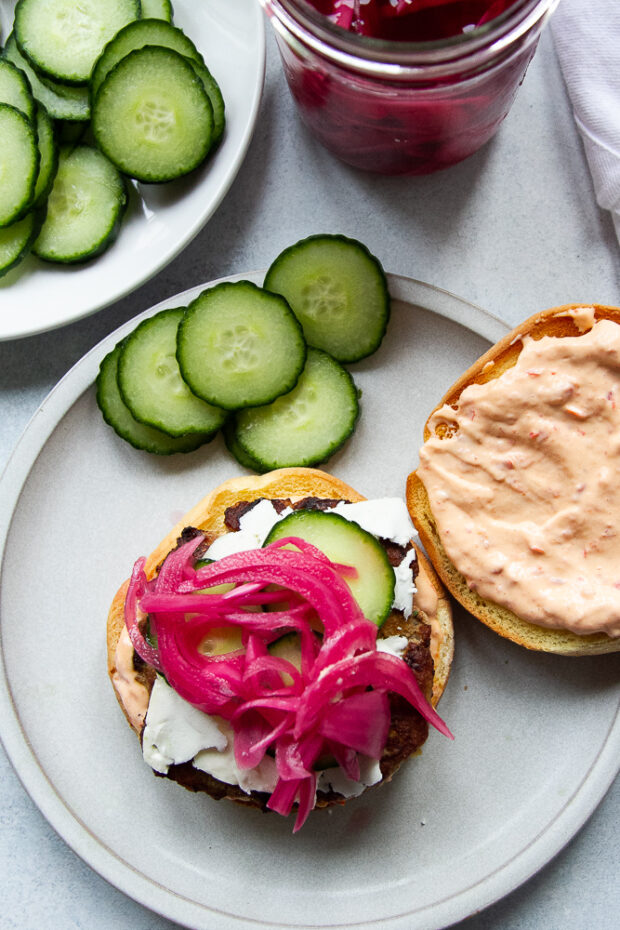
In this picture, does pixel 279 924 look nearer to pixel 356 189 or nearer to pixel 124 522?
pixel 124 522

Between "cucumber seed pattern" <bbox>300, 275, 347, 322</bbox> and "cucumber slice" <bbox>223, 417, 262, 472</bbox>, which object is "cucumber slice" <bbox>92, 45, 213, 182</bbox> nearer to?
"cucumber seed pattern" <bbox>300, 275, 347, 322</bbox>

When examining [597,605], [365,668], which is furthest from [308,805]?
[597,605]

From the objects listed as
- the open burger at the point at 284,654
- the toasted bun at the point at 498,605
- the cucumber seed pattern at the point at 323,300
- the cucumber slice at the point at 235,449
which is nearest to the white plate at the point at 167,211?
the cucumber seed pattern at the point at 323,300

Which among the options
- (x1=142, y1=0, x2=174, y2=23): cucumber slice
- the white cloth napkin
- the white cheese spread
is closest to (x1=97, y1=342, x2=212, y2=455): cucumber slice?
the white cheese spread

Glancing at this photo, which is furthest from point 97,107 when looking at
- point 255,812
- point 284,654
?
point 255,812

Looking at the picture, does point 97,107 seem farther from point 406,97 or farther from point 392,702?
point 392,702
